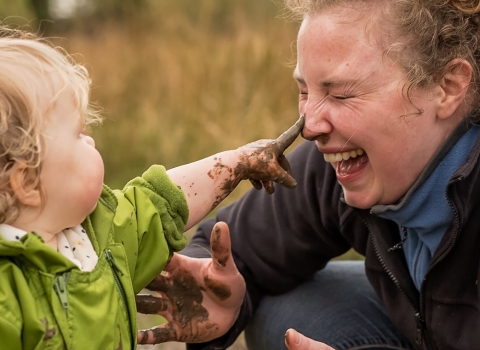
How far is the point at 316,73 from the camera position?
6.68ft

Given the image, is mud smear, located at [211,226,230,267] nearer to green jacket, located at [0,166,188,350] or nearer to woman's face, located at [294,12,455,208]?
green jacket, located at [0,166,188,350]

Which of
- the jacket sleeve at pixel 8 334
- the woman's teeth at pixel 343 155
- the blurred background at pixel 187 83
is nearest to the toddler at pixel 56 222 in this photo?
the jacket sleeve at pixel 8 334

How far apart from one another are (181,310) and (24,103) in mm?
1003

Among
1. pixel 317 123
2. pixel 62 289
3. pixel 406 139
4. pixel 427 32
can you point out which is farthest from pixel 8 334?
pixel 427 32

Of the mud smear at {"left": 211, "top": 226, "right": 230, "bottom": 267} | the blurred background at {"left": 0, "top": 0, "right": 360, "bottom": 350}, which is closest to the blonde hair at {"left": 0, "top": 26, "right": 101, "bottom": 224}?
the mud smear at {"left": 211, "top": 226, "right": 230, "bottom": 267}

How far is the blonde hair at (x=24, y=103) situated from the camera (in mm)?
1477

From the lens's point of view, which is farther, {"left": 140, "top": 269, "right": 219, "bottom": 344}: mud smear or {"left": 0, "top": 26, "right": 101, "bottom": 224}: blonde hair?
{"left": 140, "top": 269, "right": 219, "bottom": 344}: mud smear

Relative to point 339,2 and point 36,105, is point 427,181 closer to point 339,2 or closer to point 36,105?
point 339,2

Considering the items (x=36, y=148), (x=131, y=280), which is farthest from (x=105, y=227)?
(x=36, y=148)

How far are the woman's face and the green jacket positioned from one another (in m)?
0.51

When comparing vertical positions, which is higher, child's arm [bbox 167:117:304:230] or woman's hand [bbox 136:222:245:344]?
child's arm [bbox 167:117:304:230]

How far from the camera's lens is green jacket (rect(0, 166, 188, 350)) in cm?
149

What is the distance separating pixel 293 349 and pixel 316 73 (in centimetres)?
76

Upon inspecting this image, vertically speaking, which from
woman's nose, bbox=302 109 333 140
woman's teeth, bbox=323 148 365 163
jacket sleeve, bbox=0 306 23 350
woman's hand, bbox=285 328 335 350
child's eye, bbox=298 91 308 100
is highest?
child's eye, bbox=298 91 308 100
